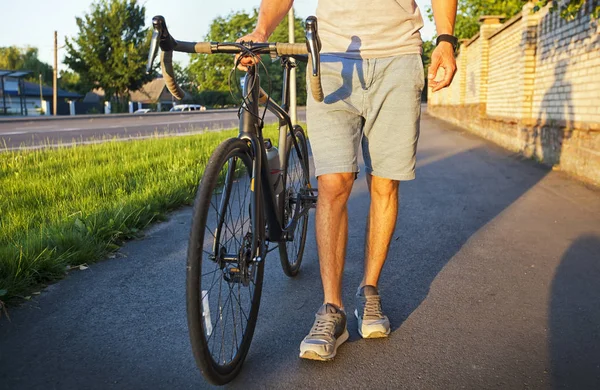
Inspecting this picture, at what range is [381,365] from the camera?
2.48 m

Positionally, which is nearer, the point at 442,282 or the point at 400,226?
the point at 442,282

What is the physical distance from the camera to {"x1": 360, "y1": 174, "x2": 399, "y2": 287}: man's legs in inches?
116

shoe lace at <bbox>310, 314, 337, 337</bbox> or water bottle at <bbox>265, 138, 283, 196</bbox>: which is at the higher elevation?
water bottle at <bbox>265, 138, 283, 196</bbox>

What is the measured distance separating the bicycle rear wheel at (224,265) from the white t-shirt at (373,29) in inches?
29.6

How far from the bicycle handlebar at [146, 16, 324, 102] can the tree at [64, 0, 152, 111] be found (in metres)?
58.9

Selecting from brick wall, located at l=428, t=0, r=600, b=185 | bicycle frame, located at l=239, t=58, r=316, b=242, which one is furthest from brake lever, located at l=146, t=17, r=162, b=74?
brick wall, located at l=428, t=0, r=600, b=185

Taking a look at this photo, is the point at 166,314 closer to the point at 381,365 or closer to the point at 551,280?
the point at 381,365

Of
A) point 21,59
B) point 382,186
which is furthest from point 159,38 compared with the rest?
point 21,59

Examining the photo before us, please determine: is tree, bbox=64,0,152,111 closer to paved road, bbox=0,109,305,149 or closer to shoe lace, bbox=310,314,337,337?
paved road, bbox=0,109,305,149

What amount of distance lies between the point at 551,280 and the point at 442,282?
2.22 ft

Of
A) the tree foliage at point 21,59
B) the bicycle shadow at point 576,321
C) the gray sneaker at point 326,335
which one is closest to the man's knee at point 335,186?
the gray sneaker at point 326,335

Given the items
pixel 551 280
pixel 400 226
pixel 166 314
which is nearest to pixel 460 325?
pixel 551 280

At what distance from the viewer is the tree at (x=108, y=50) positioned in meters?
59.0

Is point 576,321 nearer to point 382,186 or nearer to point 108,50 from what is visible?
point 382,186
